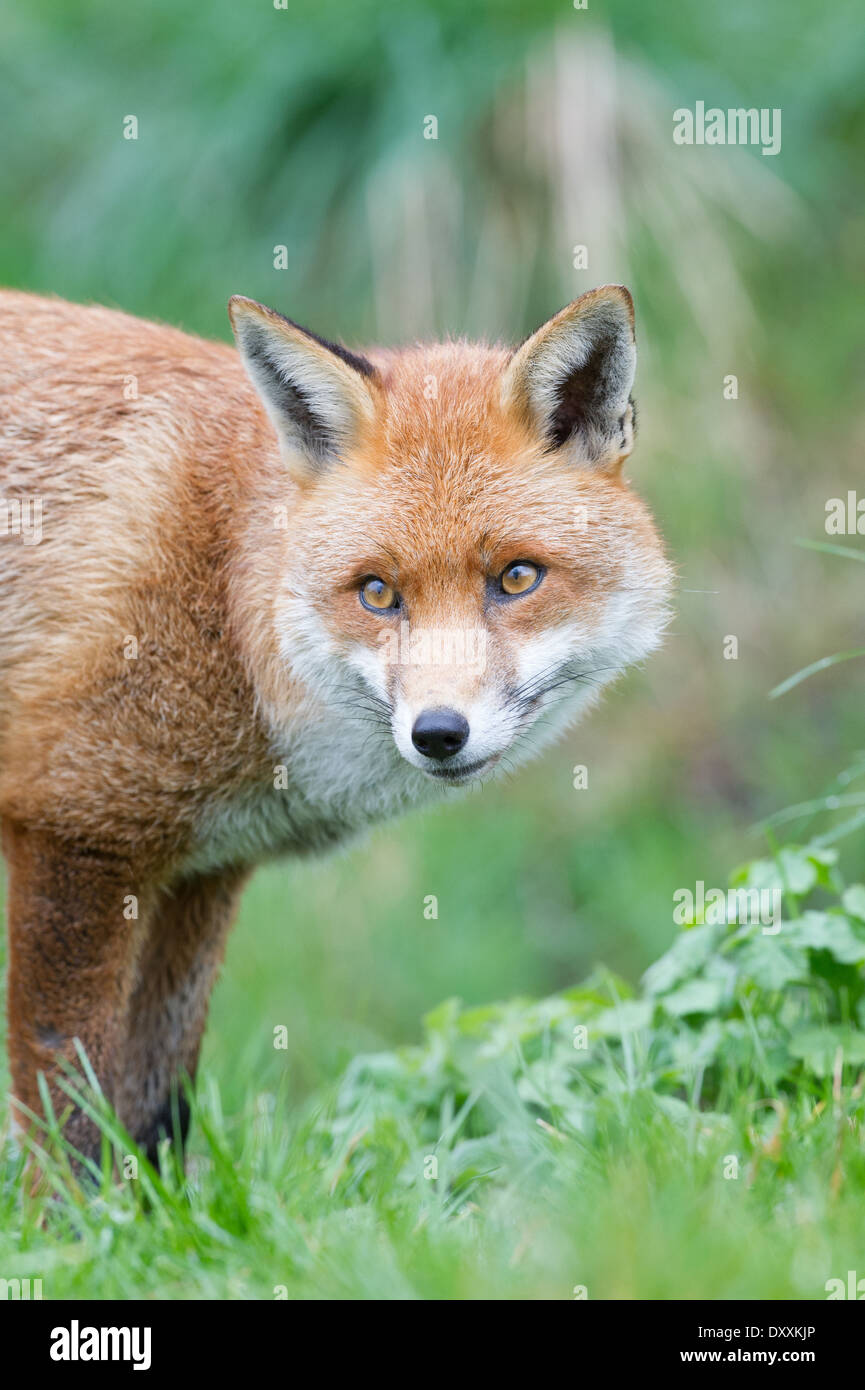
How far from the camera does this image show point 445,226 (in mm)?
8273

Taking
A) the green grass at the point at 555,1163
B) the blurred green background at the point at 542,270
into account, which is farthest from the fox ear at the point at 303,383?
the blurred green background at the point at 542,270

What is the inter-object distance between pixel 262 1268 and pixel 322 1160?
0.73m

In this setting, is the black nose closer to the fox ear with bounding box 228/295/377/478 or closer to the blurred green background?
the fox ear with bounding box 228/295/377/478

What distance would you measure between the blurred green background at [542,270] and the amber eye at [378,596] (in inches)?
166

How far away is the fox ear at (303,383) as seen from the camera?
12.5ft

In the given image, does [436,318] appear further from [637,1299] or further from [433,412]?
[637,1299]

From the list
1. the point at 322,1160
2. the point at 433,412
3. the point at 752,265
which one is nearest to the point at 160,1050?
the point at 322,1160

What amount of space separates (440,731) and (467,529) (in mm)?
601

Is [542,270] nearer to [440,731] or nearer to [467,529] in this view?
[467,529]

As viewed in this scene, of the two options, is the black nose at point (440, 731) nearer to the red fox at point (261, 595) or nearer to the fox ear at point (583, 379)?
the red fox at point (261, 595)

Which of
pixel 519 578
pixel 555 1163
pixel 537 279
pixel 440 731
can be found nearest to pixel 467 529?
pixel 519 578

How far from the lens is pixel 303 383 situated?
392 centimetres

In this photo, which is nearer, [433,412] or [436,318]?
[433,412]

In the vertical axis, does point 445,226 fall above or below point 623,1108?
above
